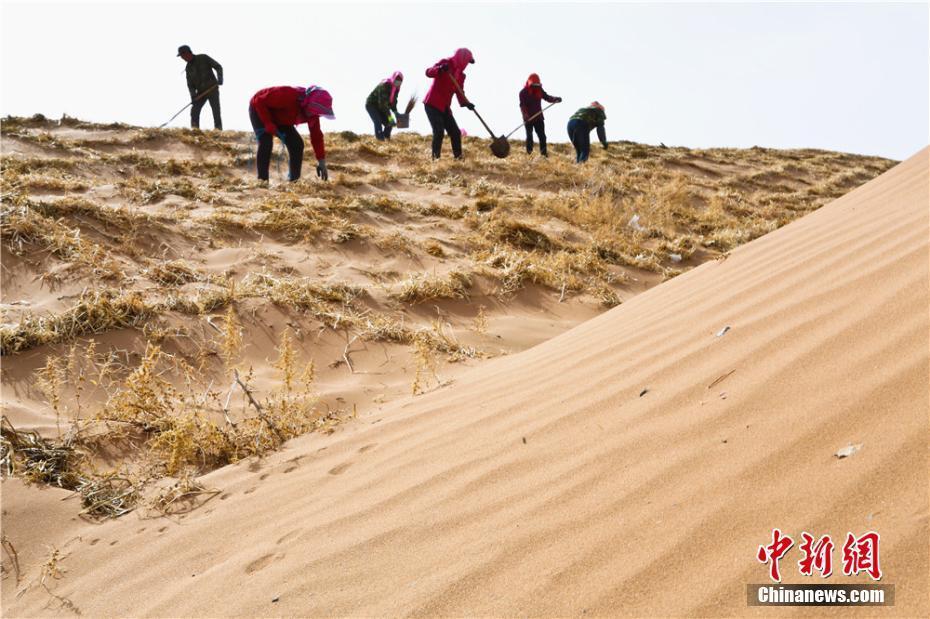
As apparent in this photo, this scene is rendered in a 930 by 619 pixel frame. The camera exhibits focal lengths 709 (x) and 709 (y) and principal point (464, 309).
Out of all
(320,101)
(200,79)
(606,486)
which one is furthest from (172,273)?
(200,79)

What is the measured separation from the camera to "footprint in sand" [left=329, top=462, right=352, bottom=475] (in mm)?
2369

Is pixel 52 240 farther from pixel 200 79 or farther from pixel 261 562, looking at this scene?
pixel 200 79

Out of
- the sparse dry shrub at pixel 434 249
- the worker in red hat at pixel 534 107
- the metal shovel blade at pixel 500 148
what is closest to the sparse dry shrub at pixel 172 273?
the sparse dry shrub at pixel 434 249

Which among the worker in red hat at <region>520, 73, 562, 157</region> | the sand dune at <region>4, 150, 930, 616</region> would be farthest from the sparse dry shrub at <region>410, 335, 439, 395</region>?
the worker in red hat at <region>520, 73, 562, 157</region>

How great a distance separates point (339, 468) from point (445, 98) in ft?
28.4

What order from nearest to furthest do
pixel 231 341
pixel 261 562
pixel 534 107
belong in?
pixel 261 562, pixel 231 341, pixel 534 107

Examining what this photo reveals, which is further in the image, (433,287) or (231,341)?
(433,287)

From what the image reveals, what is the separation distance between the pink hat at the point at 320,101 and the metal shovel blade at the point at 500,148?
398cm

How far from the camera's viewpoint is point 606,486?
173cm

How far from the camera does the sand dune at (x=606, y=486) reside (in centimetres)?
140

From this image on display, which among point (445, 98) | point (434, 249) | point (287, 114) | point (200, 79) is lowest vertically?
point (434, 249)

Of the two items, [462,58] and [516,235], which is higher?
[462,58]

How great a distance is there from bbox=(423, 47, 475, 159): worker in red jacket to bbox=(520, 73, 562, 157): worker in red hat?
207 centimetres

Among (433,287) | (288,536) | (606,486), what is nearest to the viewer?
(606,486)
